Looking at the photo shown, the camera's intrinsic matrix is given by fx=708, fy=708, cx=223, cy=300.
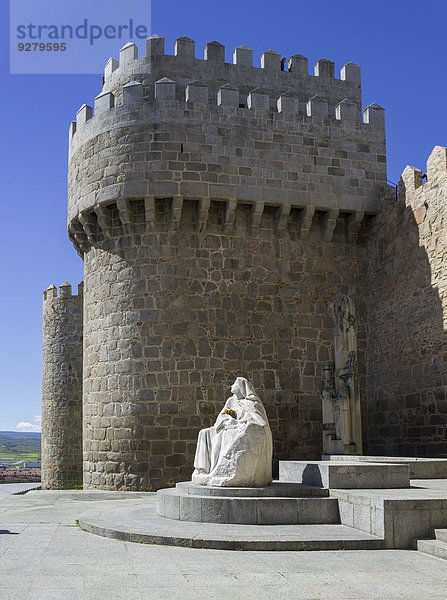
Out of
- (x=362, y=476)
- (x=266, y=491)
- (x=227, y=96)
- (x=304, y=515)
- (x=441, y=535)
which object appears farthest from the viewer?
(x=227, y=96)

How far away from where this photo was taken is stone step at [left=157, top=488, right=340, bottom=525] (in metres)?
A: 7.79

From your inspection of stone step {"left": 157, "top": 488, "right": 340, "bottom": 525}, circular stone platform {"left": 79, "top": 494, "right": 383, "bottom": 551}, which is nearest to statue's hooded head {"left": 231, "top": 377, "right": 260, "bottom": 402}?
stone step {"left": 157, "top": 488, "right": 340, "bottom": 525}

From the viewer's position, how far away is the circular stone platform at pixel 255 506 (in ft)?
25.6

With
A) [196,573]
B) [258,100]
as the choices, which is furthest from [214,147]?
[196,573]

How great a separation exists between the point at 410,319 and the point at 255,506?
7.17 meters

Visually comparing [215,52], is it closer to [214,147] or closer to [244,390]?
[214,147]

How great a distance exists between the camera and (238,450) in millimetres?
8508

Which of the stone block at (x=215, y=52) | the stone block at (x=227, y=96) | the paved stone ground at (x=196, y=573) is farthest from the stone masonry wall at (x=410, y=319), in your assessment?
the paved stone ground at (x=196, y=573)

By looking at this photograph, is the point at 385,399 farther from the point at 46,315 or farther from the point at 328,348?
the point at 46,315

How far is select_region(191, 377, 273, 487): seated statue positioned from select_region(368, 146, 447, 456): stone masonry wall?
5.16 metres

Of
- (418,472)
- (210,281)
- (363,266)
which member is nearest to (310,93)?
(363,266)

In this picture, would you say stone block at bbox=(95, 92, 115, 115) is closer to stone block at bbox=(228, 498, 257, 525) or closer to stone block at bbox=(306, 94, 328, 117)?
stone block at bbox=(306, 94, 328, 117)

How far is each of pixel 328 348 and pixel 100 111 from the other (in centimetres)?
702

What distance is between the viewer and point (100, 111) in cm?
1512
